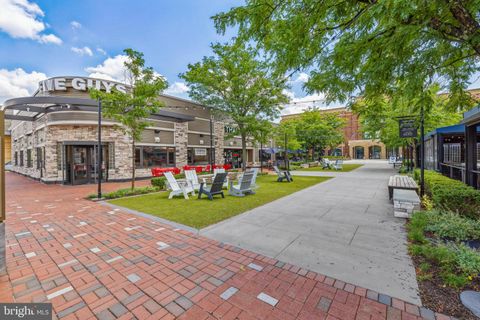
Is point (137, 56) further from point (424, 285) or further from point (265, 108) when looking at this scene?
point (424, 285)

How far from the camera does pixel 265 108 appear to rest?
51.3 feet

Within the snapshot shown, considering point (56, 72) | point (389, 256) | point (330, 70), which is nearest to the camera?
point (389, 256)

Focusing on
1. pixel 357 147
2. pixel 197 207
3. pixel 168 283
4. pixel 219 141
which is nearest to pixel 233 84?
pixel 219 141

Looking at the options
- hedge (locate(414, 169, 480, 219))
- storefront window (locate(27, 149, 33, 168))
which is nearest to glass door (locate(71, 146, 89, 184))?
storefront window (locate(27, 149, 33, 168))

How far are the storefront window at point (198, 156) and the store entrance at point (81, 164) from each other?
7.26m

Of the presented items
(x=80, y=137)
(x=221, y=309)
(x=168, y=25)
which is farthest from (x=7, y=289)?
(x=80, y=137)

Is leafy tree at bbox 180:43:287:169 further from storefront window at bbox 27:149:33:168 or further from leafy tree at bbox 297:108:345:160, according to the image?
storefront window at bbox 27:149:33:168

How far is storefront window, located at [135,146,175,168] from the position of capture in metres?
15.5

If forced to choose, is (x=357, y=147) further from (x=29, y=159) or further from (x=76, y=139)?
(x=29, y=159)

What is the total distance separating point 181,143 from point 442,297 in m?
17.8

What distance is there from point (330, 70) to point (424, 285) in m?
3.46

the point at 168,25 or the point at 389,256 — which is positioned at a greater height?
the point at 168,25

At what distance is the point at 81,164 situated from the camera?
13.5 metres

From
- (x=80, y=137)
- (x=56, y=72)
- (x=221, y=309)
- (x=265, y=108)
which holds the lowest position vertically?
(x=221, y=309)
